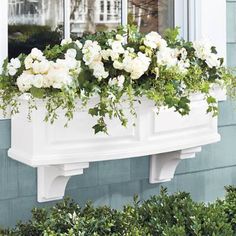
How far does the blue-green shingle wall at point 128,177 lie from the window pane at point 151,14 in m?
0.41

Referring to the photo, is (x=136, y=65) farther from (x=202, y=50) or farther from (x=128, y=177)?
(x=128, y=177)

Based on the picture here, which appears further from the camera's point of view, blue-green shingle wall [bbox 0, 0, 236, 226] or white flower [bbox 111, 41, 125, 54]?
blue-green shingle wall [bbox 0, 0, 236, 226]

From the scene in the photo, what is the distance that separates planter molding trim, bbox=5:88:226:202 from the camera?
3.04 meters

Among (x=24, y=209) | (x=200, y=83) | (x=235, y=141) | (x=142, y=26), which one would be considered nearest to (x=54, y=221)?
(x=24, y=209)

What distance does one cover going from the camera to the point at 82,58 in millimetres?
3068

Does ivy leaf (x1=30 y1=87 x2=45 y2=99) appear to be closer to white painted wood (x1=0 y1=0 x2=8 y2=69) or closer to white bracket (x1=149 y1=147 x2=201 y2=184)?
white painted wood (x1=0 y1=0 x2=8 y2=69)

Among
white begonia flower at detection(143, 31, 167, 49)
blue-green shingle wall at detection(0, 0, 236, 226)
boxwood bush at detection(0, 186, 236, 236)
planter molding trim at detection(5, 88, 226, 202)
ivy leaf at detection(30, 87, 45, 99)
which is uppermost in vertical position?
white begonia flower at detection(143, 31, 167, 49)

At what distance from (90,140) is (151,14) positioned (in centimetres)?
90

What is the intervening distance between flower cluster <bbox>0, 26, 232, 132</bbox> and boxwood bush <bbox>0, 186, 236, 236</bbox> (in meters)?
0.40

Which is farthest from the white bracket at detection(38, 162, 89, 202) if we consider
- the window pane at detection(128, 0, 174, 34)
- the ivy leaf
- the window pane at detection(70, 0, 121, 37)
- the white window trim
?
the white window trim

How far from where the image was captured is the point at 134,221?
3.12m

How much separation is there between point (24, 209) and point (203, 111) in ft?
3.29

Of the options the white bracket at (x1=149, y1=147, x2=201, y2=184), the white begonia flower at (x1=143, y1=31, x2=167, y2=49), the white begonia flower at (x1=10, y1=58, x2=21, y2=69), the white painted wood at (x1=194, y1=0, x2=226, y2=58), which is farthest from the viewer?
the white painted wood at (x1=194, y1=0, x2=226, y2=58)

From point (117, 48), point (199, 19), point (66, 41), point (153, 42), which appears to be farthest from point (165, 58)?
point (199, 19)
